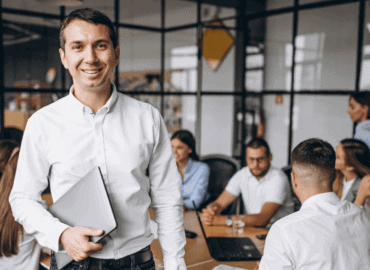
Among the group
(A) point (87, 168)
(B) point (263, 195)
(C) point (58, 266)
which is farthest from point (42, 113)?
(B) point (263, 195)

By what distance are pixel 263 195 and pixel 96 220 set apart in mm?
2106

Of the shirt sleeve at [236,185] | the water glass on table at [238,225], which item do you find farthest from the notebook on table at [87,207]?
the shirt sleeve at [236,185]

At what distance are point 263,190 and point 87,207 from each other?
2113 millimetres

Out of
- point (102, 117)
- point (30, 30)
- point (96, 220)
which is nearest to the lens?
point (96, 220)

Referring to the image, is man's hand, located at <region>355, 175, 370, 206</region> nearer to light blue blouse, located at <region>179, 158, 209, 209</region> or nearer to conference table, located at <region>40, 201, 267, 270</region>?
conference table, located at <region>40, 201, 267, 270</region>

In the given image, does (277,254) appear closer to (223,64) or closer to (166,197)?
(166,197)

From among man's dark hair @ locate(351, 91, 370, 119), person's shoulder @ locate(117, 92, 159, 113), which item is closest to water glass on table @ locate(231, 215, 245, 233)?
person's shoulder @ locate(117, 92, 159, 113)

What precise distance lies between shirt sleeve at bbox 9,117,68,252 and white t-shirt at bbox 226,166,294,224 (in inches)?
77.9

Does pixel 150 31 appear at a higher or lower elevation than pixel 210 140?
higher

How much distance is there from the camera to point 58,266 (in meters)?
1.09

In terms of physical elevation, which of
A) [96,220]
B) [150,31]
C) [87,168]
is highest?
[150,31]

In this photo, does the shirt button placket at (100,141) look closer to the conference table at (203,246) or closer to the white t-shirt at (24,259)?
the conference table at (203,246)

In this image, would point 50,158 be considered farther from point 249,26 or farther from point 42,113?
point 249,26

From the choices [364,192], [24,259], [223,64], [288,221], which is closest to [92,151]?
[288,221]
